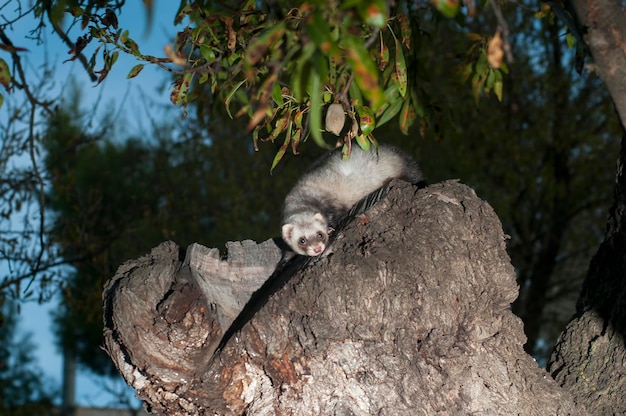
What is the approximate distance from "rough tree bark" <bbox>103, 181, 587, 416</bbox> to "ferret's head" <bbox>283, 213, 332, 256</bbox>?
1038mm

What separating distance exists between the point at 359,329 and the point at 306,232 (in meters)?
2.25

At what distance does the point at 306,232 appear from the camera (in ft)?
19.4

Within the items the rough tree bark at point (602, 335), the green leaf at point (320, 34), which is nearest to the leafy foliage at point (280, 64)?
the green leaf at point (320, 34)

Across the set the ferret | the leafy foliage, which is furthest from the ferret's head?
the leafy foliage

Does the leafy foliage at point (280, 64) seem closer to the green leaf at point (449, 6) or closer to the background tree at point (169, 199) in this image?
the green leaf at point (449, 6)

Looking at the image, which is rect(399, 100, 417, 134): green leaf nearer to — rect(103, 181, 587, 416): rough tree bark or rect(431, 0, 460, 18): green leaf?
rect(103, 181, 587, 416): rough tree bark

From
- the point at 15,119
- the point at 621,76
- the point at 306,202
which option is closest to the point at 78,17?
the point at 306,202

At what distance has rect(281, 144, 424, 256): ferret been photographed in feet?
21.0

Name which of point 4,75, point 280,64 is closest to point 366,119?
point 280,64

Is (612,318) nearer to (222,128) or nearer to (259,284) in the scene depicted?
(259,284)

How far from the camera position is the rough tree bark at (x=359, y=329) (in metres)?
3.73

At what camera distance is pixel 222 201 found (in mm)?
11664

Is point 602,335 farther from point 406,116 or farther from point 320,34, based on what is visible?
point 320,34

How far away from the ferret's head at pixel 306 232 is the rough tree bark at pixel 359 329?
1.04 m
